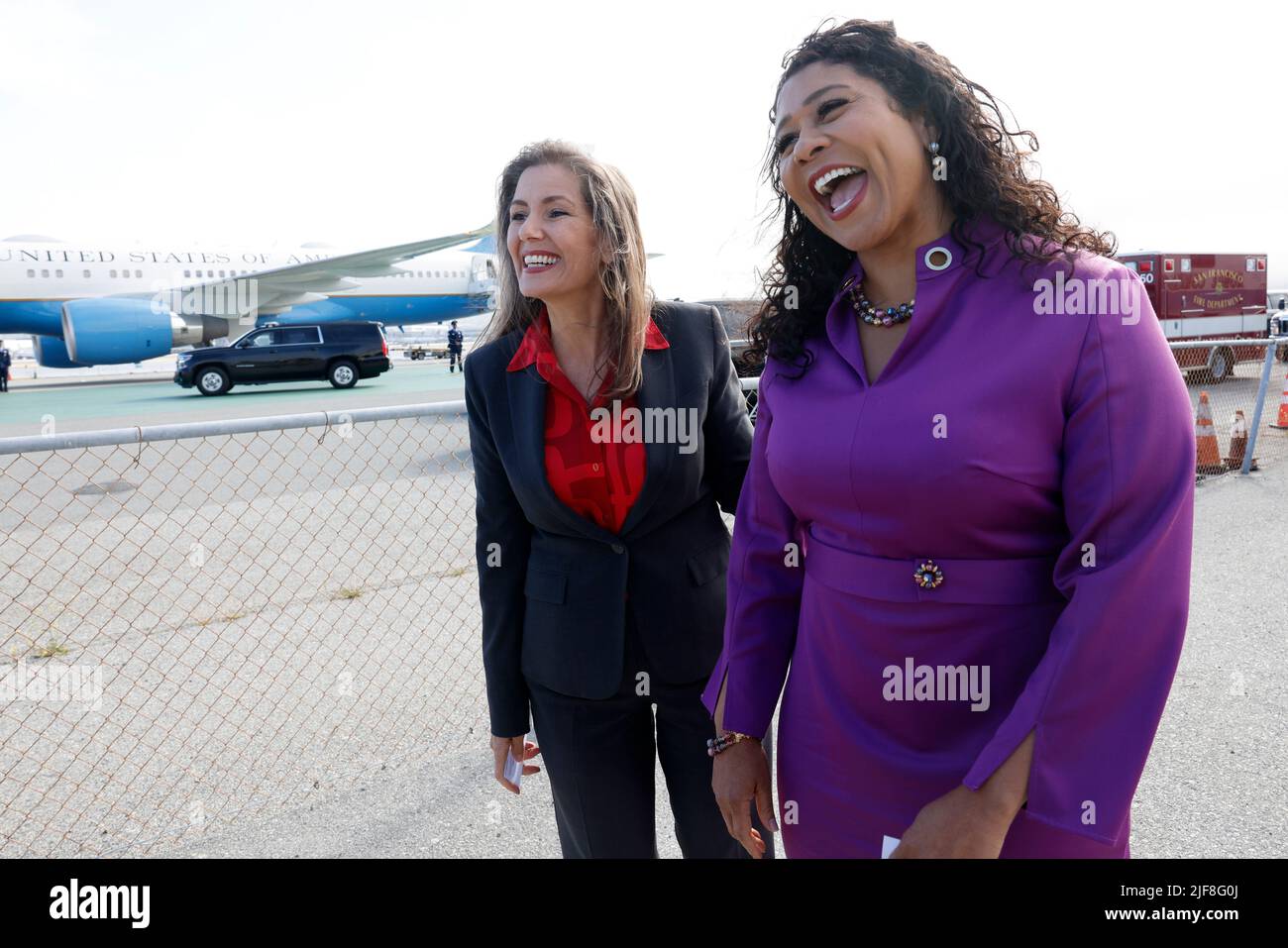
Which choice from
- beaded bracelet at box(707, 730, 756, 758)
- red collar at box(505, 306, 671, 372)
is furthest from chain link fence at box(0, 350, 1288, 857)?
beaded bracelet at box(707, 730, 756, 758)

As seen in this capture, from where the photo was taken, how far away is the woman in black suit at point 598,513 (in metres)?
2.15

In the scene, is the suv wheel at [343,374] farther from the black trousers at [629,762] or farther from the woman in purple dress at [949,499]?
the woman in purple dress at [949,499]

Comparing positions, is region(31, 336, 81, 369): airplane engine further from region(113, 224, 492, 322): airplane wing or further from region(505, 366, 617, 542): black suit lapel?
region(505, 366, 617, 542): black suit lapel

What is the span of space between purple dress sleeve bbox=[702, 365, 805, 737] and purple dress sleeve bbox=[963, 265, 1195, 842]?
555 millimetres

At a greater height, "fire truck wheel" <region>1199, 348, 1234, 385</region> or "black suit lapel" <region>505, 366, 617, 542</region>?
"black suit lapel" <region>505, 366, 617, 542</region>

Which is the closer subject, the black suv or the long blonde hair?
the long blonde hair

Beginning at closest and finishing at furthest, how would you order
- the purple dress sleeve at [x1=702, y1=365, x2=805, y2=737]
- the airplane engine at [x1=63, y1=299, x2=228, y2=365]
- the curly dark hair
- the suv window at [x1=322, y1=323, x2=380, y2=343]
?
the curly dark hair < the purple dress sleeve at [x1=702, y1=365, x2=805, y2=737] < the suv window at [x1=322, y1=323, x2=380, y2=343] < the airplane engine at [x1=63, y1=299, x2=228, y2=365]

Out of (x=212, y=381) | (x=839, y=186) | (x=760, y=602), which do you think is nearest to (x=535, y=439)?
(x=760, y=602)

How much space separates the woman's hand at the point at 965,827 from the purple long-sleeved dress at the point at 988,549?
5 cm

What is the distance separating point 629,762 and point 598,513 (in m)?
0.65

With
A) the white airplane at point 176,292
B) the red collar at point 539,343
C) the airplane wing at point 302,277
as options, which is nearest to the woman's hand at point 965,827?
the red collar at point 539,343

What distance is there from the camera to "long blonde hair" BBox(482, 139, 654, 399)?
2184 mm

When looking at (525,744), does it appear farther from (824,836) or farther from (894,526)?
(894,526)
